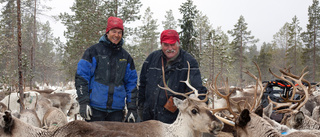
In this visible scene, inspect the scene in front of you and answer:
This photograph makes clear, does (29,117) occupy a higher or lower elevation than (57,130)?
lower

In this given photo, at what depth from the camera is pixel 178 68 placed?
410 centimetres

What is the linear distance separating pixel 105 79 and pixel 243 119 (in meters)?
2.18

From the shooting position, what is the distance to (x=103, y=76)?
12.5 feet

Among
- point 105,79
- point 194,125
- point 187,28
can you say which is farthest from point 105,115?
point 187,28

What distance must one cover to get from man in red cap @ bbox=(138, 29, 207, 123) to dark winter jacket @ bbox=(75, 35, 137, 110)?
1.32 feet

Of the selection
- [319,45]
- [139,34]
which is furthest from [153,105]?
[319,45]

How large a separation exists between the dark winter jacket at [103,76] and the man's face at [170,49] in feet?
2.35

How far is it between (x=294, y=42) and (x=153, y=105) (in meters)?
39.1

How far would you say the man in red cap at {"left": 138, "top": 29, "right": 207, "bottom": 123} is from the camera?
159 inches

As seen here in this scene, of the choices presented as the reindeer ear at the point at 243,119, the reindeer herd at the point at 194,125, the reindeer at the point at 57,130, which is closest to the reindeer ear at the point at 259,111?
the reindeer herd at the point at 194,125

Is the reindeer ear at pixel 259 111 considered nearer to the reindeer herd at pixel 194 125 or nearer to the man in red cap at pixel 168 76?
the reindeer herd at pixel 194 125

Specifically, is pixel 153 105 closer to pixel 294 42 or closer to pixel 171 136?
pixel 171 136

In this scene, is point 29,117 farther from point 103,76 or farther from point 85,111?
point 103,76

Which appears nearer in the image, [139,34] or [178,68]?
[178,68]
